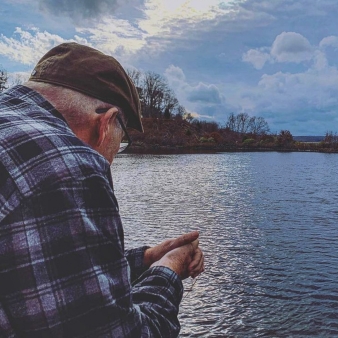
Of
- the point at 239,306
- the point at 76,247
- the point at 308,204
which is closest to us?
the point at 76,247

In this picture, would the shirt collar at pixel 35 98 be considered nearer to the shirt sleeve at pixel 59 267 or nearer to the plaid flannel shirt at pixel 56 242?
the plaid flannel shirt at pixel 56 242

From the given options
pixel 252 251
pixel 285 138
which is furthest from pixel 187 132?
pixel 252 251

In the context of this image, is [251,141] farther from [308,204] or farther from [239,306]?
[239,306]

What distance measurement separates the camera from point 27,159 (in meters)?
1.16

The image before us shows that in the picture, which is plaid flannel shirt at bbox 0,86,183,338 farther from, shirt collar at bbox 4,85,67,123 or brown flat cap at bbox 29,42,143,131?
brown flat cap at bbox 29,42,143,131

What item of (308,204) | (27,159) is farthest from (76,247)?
(308,204)

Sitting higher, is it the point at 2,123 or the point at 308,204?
the point at 2,123

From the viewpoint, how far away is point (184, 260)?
186 cm

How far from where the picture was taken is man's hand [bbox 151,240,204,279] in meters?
1.76

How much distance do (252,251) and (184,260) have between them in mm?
8587

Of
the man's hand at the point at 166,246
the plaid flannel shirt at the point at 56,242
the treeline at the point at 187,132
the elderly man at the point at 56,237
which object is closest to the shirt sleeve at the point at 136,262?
the man's hand at the point at 166,246

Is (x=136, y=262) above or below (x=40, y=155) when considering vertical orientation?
below

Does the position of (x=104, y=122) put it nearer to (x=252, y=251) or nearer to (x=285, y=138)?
(x=252, y=251)

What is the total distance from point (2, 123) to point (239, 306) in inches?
244
